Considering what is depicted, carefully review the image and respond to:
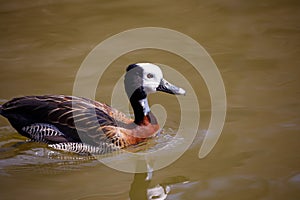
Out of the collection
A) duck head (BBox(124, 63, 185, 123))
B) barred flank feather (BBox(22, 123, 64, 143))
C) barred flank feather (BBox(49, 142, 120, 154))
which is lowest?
barred flank feather (BBox(49, 142, 120, 154))

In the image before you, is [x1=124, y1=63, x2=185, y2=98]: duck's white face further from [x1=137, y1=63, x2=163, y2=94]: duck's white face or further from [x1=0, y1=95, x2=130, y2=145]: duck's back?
[x1=0, y1=95, x2=130, y2=145]: duck's back

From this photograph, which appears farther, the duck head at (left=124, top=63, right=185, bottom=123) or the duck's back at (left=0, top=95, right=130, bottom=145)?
the duck head at (left=124, top=63, right=185, bottom=123)

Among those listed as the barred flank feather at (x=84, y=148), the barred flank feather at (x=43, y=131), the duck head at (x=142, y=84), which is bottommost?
the barred flank feather at (x=84, y=148)

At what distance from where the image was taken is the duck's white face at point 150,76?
7617 millimetres

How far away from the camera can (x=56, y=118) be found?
7.50 meters

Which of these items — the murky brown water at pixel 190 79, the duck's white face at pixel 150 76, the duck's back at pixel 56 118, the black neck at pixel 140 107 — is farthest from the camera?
the black neck at pixel 140 107

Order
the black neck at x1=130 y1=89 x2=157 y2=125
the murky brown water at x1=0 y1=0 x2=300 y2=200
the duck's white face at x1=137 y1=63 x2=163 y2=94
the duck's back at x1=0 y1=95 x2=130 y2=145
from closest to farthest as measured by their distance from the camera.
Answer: the murky brown water at x1=0 y1=0 x2=300 y2=200 < the duck's back at x1=0 y1=95 x2=130 y2=145 < the duck's white face at x1=137 y1=63 x2=163 y2=94 < the black neck at x1=130 y1=89 x2=157 y2=125

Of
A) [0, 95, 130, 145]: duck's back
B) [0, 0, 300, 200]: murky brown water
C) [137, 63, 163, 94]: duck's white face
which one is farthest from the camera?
[137, 63, 163, 94]: duck's white face

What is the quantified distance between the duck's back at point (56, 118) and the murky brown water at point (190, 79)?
0.31 meters

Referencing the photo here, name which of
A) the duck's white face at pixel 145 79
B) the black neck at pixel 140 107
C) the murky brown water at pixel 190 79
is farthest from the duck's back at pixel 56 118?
the duck's white face at pixel 145 79

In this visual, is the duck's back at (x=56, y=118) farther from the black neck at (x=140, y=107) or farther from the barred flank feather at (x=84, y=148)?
the black neck at (x=140, y=107)

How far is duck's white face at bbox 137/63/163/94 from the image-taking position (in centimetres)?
762

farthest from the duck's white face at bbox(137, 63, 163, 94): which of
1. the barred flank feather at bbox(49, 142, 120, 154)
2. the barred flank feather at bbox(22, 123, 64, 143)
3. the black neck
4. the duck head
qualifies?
the barred flank feather at bbox(22, 123, 64, 143)

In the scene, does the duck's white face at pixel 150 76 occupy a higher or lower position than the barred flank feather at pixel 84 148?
higher
